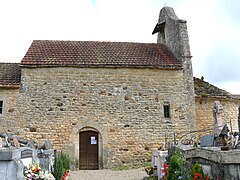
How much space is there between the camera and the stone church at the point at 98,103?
1160 centimetres

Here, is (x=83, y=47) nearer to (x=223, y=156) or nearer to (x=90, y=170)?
(x=90, y=170)

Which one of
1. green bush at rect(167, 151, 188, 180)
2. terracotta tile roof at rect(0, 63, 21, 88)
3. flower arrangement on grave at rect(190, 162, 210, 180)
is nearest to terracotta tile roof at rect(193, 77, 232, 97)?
green bush at rect(167, 151, 188, 180)

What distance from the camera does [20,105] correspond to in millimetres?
11680

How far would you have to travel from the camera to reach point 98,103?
11992 mm

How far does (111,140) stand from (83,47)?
5.69m

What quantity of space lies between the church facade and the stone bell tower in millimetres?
55

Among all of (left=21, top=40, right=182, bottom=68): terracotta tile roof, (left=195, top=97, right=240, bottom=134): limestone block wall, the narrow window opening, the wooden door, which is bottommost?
the wooden door

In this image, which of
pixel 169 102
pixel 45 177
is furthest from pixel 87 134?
pixel 45 177

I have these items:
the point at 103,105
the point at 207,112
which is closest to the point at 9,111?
the point at 103,105

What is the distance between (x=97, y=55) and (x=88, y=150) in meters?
5.02

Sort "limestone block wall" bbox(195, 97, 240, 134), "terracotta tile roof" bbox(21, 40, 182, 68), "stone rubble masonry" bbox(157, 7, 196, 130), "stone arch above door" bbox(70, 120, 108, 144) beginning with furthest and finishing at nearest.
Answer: "limestone block wall" bbox(195, 97, 240, 134)
"stone rubble masonry" bbox(157, 7, 196, 130)
"terracotta tile roof" bbox(21, 40, 182, 68)
"stone arch above door" bbox(70, 120, 108, 144)

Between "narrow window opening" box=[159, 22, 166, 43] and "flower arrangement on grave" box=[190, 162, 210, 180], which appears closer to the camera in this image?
"flower arrangement on grave" box=[190, 162, 210, 180]

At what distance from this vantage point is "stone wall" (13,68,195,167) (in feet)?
38.1

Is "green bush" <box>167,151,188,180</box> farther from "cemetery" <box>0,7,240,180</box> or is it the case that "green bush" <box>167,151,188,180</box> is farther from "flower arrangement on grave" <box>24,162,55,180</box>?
"cemetery" <box>0,7,240,180</box>
